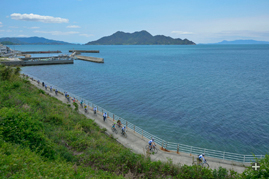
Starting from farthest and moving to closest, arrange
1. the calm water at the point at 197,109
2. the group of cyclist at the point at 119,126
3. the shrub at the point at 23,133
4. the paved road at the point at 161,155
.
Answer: the calm water at the point at 197,109 → the group of cyclist at the point at 119,126 → the paved road at the point at 161,155 → the shrub at the point at 23,133

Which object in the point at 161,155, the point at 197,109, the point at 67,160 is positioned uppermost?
the point at 67,160

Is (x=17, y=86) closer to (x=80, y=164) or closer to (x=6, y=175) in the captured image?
(x=80, y=164)

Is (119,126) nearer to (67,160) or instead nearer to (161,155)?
(161,155)

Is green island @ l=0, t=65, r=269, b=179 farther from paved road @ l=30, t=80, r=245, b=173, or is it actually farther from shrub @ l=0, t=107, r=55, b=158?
paved road @ l=30, t=80, r=245, b=173

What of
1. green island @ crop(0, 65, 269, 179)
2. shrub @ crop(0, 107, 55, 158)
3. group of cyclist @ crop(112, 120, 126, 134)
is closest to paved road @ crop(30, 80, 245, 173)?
group of cyclist @ crop(112, 120, 126, 134)

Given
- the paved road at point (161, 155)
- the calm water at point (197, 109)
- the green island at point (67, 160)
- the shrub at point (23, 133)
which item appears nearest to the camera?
the green island at point (67, 160)

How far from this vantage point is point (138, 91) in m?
42.9

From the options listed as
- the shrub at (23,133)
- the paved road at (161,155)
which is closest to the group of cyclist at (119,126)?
the paved road at (161,155)

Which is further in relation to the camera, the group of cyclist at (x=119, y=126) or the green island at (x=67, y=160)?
the group of cyclist at (x=119, y=126)

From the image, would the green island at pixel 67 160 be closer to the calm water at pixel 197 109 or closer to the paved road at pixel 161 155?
the paved road at pixel 161 155

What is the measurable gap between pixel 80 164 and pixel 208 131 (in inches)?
751

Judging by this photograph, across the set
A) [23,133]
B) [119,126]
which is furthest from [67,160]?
[119,126]

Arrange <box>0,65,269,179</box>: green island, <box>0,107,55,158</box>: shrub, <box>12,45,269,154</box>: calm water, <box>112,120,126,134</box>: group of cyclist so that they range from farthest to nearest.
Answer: <box>12,45,269,154</box>: calm water → <box>112,120,126,134</box>: group of cyclist → <box>0,107,55,158</box>: shrub → <box>0,65,269,179</box>: green island

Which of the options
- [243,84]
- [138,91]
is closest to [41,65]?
[138,91]
